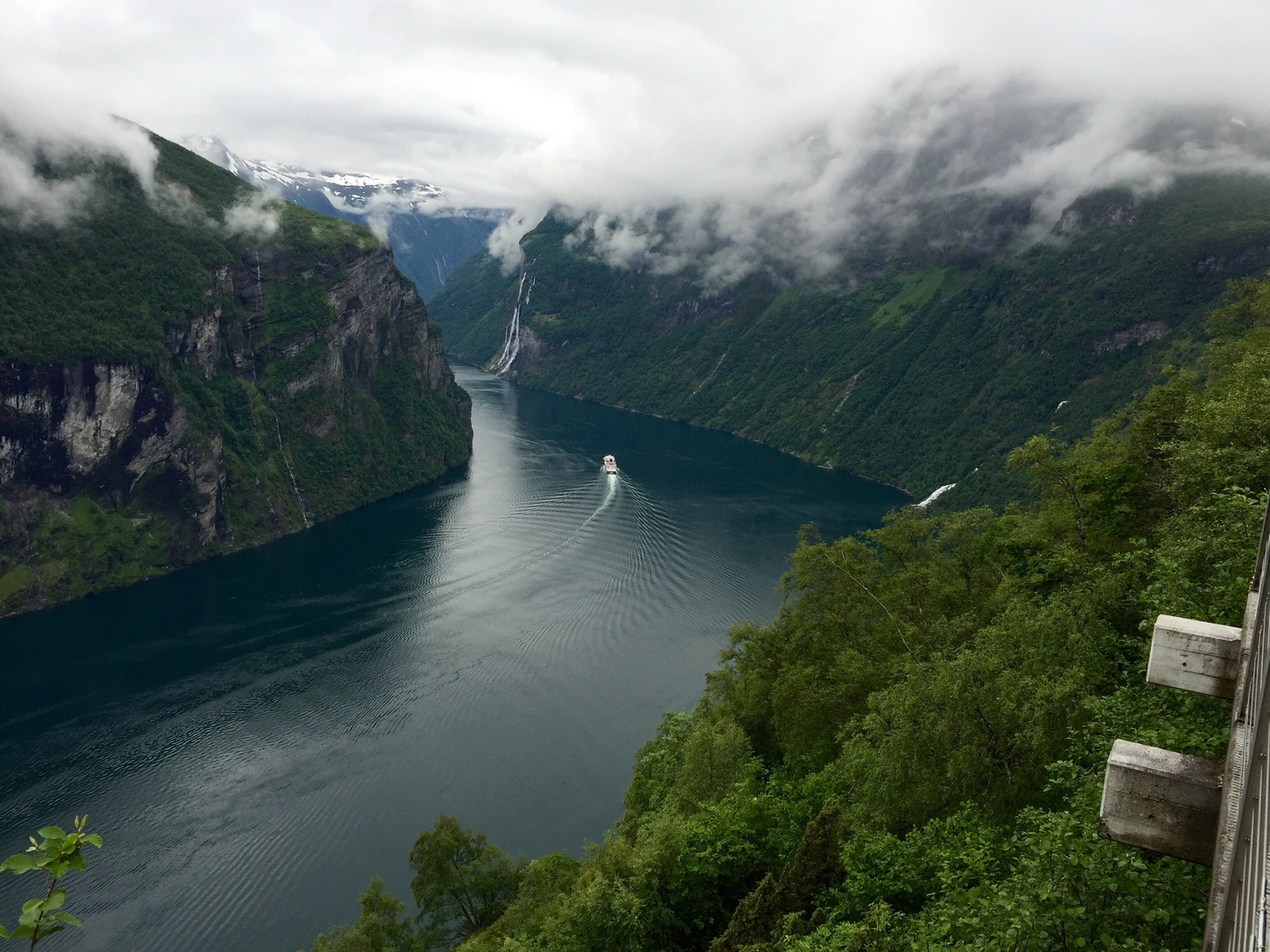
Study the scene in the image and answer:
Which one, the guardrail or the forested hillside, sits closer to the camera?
the guardrail

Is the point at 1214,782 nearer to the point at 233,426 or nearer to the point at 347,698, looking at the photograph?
the point at 347,698

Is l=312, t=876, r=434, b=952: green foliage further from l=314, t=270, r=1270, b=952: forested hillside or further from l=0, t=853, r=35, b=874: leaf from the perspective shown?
l=0, t=853, r=35, b=874: leaf

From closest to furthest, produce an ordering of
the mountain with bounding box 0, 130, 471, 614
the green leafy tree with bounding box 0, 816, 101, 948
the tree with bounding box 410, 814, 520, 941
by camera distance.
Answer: the green leafy tree with bounding box 0, 816, 101, 948, the tree with bounding box 410, 814, 520, 941, the mountain with bounding box 0, 130, 471, 614

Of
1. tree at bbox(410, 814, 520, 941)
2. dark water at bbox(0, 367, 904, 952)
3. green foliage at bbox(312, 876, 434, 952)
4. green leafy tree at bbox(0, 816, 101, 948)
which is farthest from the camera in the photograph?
dark water at bbox(0, 367, 904, 952)

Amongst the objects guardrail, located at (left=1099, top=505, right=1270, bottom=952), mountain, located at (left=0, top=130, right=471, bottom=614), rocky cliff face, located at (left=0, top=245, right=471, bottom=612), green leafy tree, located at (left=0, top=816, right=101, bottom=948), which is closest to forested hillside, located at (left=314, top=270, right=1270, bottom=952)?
guardrail, located at (left=1099, top=505, right=1270, bottom=952)

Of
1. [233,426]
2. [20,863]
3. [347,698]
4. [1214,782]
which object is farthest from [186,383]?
[1214,782]

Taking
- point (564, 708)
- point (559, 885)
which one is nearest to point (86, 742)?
point (564, 708)

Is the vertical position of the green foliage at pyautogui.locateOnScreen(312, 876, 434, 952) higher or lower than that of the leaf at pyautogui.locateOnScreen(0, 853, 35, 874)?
lower
